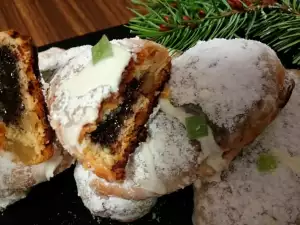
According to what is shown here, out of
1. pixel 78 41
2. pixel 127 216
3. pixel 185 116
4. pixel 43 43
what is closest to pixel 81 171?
pixel 127 216

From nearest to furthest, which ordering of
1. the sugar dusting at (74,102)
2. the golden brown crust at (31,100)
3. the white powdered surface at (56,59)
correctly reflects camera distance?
the sugar dusting at (74,102) < the golden brown crust at (31,100) < the white powdered surface at (56,59)

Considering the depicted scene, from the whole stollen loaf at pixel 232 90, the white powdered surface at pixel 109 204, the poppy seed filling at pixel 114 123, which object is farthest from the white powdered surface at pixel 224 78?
the white powdered surface at pixel 109 204

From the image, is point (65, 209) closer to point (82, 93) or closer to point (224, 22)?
point (82, 93)

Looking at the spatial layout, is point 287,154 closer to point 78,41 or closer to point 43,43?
point 78,41

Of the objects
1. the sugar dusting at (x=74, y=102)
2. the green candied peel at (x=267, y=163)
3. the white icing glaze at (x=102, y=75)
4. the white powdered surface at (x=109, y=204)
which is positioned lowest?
the white powdered surface at (x=109, y=204)

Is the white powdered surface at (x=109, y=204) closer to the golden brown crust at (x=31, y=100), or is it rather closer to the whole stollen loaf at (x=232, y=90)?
the golden brown crust at (x=31, y=100)

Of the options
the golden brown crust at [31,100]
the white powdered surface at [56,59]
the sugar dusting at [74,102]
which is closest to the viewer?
the sugar dusting at [74,102]

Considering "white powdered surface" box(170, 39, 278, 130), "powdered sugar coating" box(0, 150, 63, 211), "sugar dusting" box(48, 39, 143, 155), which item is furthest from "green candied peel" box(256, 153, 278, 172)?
"powdered sugar coating" box(0, 150, 63, 211)
